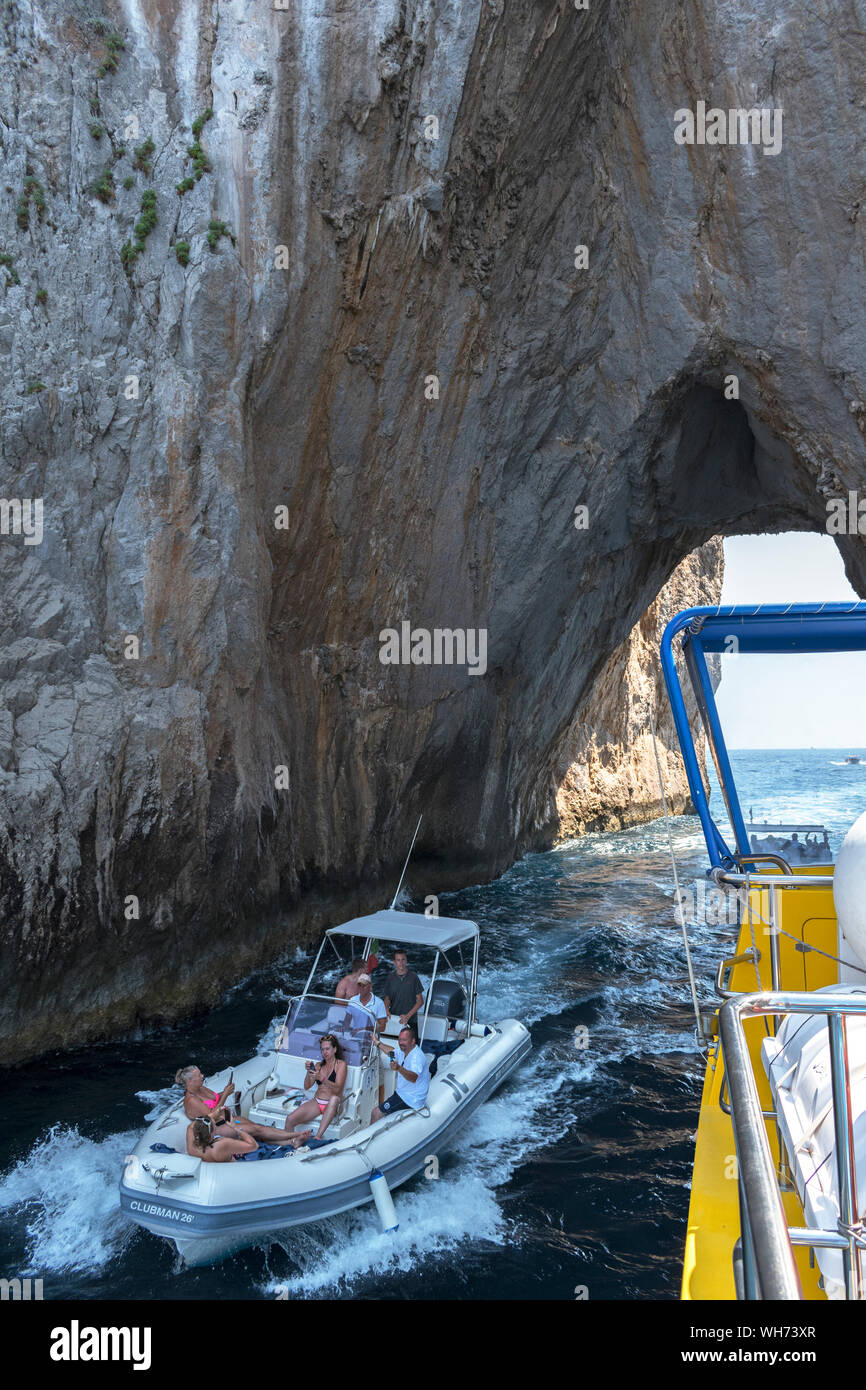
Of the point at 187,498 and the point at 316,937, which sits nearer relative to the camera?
the point at 187,498

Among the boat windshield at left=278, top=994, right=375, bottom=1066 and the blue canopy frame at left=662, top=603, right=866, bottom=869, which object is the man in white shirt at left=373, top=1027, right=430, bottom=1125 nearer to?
the boat windshield at left=278, top=994, right=375, bottom=1066

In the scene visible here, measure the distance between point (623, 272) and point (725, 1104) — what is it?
14.5m

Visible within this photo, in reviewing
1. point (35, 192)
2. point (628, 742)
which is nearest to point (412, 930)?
point (35, 192)

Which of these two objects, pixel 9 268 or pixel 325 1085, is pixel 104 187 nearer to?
pixel 9 268

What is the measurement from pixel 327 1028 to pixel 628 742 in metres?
26.8

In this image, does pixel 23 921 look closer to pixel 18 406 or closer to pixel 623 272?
pixel 18 406

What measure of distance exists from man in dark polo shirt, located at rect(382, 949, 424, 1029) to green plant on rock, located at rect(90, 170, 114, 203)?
10817 millimetres

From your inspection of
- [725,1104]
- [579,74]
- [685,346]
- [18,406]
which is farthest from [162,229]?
[725,1104]

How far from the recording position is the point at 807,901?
7.04 meters

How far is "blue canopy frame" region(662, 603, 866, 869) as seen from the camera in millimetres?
8516
